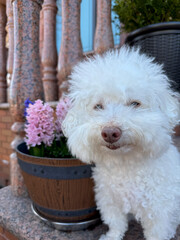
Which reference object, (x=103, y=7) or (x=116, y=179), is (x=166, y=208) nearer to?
(x=116, y=179)

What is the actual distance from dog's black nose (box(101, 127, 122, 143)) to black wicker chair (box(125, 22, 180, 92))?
1.32 metres

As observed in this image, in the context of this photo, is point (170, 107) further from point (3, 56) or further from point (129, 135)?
point (3, 56)

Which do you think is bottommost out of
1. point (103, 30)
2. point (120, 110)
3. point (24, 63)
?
point (120, 110)

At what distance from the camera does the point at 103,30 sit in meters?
1.88

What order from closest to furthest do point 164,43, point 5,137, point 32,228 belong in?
point 32,228 → point 164,43 → point 5,137

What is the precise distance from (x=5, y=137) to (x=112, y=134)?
94.9 inches

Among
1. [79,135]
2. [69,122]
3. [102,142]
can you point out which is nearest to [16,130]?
[69,122]

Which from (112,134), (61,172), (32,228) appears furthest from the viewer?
(32,228)

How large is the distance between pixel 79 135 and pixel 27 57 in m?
0.95

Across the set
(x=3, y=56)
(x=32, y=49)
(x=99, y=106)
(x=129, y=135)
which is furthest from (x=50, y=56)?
(x=129, y=135)

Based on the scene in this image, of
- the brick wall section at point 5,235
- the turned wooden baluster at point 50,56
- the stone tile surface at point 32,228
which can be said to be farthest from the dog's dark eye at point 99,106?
the turned wooden baluster at point 50,56

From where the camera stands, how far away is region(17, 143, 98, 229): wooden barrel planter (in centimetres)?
99

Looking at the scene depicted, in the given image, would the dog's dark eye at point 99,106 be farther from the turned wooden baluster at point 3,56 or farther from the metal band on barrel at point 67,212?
the turned wooden baluster at point 3,56

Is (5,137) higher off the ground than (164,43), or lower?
lower
